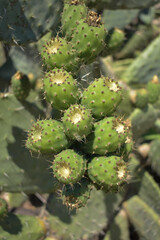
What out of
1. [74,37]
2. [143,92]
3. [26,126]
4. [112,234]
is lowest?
[112,234]

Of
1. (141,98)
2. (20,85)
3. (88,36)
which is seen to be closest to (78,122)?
(88,36)

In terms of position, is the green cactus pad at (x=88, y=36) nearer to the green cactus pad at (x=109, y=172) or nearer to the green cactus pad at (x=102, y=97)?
the green cactus pad at (x=102, y=97)

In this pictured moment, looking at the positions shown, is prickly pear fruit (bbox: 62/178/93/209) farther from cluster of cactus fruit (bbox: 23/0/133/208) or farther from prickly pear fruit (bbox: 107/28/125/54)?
prickly pear fruit (bbox: 107/28/125/54)

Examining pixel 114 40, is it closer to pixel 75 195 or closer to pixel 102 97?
pixel 102 97

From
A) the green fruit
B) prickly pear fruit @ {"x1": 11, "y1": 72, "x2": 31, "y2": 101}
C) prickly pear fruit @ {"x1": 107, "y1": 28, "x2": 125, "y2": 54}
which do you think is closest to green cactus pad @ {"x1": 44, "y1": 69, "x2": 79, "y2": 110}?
prickly pear fruit @ {"x1": 11, "y1": 72, "x2": 31, "y2": 101}

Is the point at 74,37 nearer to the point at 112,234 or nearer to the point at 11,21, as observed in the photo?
the point at 11,21

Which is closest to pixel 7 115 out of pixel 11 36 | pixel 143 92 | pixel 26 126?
pixel 26 126

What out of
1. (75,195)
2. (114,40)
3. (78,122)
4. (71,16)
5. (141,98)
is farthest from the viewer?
(141,98)
